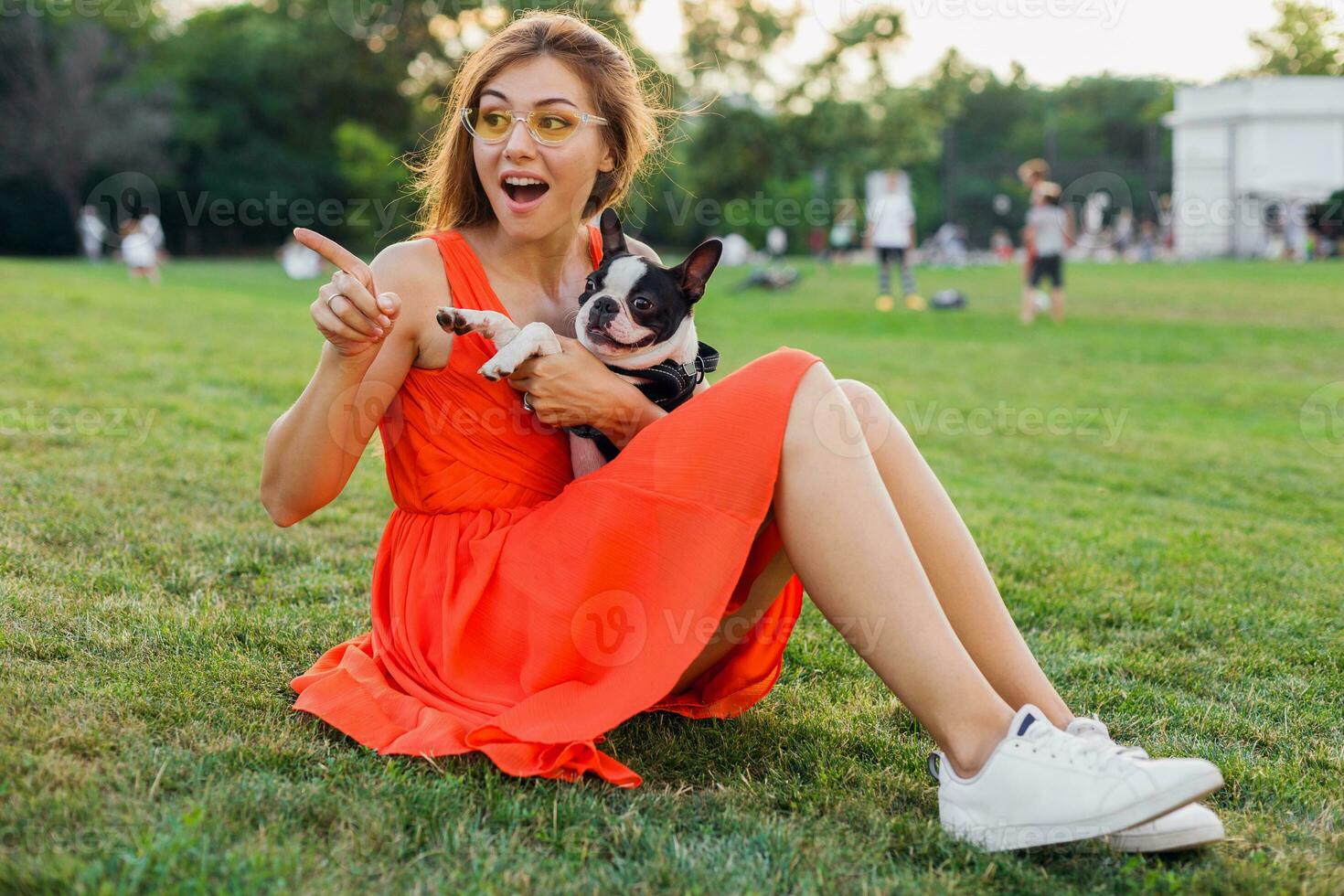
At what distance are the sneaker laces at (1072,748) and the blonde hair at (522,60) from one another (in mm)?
1737

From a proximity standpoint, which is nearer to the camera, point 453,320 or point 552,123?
point 453,320

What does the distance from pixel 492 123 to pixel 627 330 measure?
0.59 m

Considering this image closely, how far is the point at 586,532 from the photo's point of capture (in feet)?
7.04

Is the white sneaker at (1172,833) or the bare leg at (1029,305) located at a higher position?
the bare leg at (1029,305)

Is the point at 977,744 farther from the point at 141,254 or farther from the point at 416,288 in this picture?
the point at 141,254

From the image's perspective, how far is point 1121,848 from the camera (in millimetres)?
1921

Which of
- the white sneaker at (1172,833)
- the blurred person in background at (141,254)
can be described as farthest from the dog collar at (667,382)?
the blurred person in background at (141,254)

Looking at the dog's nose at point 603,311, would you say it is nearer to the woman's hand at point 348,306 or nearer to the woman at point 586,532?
the woman at point 586,532

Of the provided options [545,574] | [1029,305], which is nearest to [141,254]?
[1029,305]

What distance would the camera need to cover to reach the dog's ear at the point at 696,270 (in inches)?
121

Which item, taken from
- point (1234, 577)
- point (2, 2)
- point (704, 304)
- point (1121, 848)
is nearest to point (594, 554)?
point (1121, 848)

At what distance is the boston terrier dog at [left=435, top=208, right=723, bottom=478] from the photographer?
2426mm

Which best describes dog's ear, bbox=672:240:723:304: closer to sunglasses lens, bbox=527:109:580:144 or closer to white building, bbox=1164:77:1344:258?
sunglasses lens, bbox=527:109:580:144

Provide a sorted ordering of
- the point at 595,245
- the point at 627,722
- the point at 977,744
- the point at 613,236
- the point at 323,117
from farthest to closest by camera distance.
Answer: the point at 323,117 → the point at 595,245 → the point at 613,236 → the point at 627,722 → the point at 977,744
